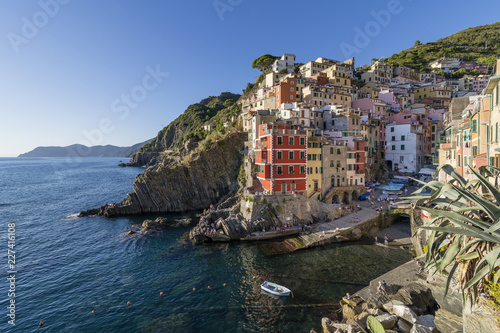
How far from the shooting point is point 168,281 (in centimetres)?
2711

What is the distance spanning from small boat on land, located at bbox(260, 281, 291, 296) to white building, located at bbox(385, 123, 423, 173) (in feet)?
172

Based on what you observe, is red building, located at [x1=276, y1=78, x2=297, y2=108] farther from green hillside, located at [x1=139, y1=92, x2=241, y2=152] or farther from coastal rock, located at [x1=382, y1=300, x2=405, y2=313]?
green hillside, located at [x1=139, y1=92, x2=241, y2=152]

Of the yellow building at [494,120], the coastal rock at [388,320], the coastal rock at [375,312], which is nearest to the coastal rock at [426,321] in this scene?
the coastal rock at [388,320]

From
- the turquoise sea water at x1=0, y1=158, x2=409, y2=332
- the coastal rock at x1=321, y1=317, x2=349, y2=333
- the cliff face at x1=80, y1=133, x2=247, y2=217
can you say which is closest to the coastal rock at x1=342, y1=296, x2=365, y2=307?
the turquoise sea water at x1=0, y1=158, x2=409, y2=332

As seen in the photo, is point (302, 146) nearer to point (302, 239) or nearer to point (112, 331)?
point (302, 239)

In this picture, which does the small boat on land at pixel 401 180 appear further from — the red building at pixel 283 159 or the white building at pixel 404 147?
the red building at pixel 283 159

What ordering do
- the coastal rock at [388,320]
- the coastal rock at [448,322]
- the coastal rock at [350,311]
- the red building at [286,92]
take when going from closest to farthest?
the coastal rock at [448,322] < the coastal rock at [388,320] < the coastal rock at [350,311] < the red building at [286,92]

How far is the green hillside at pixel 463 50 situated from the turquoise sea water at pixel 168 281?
440ft

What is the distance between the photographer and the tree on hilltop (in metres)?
107

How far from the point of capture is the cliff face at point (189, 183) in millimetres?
56281

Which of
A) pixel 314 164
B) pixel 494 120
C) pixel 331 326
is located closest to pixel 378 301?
pixel 331 326

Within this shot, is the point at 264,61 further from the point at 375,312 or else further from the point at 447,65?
the point at 375,312

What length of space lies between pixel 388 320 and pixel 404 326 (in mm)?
1006

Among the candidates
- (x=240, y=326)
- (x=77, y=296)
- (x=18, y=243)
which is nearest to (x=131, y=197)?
(x=18, y=243)
